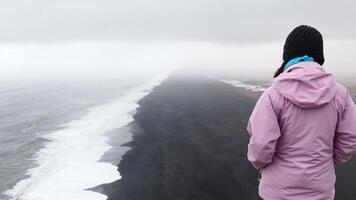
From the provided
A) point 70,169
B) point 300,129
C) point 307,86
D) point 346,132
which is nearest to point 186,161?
point 70,169

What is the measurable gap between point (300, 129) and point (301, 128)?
11 mm

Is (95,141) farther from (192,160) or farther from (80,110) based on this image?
(80,110)

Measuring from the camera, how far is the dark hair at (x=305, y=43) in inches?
142

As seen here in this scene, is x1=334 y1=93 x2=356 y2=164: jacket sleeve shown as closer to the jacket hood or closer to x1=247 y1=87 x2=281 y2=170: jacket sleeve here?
the jacket hood

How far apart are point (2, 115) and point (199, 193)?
25.0 m

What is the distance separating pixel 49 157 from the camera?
16.5m

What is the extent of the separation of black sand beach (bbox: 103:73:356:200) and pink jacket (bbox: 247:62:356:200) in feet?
25.0

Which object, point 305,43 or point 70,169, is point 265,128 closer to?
point 305,43

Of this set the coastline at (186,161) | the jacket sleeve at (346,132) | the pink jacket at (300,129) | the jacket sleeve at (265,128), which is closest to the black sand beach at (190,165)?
the coastline at (186,161)

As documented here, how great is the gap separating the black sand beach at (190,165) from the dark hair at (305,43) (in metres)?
7.79

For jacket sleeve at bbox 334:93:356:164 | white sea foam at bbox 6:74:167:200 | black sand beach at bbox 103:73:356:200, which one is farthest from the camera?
white sea foam at bbox 6:74:167:200

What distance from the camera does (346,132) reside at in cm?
357

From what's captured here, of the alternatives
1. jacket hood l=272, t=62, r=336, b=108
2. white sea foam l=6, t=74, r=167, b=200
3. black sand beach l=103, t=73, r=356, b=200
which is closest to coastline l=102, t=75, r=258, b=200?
black sand beach l=103, t=73, r=356, b=200

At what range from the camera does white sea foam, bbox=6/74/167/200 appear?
11.7 metres
